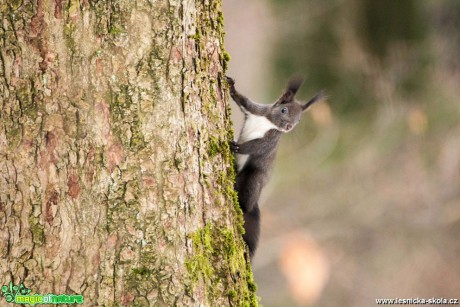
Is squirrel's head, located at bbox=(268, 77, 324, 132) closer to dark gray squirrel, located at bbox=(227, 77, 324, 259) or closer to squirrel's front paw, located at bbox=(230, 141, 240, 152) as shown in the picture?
dark gray squirrel, located at bbox=(227, 77, 324, 259)

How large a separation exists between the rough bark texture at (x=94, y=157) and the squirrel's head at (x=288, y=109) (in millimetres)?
1319

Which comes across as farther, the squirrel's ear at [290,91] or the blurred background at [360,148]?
the blurred background at [360,148]

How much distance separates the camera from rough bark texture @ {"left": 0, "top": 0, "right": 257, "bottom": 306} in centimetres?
234

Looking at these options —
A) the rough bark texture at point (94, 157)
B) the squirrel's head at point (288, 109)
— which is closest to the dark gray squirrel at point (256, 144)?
the squirrel's head at point (288, 109)

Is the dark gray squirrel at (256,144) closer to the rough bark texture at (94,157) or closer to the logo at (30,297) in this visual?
the rough bark texture at (94,157)

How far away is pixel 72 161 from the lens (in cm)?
236

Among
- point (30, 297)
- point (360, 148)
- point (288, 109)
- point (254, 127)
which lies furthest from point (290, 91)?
point (360, 148)

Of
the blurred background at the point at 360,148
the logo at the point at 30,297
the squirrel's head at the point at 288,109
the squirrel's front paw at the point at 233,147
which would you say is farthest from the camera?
the blurred background at the point at 360,148

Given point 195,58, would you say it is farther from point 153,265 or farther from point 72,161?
point 153,265

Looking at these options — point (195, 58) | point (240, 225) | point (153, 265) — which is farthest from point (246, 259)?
point (195, 58)

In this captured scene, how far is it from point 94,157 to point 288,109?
161cm

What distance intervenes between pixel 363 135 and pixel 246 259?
4.70 meters

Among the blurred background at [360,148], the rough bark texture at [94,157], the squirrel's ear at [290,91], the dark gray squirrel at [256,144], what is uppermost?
the blurred background at [360,148]

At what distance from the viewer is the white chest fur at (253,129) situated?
12.0ft
